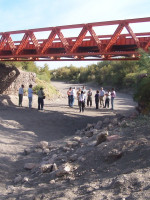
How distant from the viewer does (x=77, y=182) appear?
5.87 metres

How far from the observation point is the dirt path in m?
8.80

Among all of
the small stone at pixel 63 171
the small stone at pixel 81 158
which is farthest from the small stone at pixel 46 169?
the small stone at pixel 81 158

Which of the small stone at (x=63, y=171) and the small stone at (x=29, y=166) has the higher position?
the small stone at (x=63, y=171)

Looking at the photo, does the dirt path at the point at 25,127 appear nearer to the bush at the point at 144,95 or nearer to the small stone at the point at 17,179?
the small stone at the point at 17,179

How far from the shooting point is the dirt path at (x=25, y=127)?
880 centimetres

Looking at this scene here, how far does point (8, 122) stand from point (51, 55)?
568 cm

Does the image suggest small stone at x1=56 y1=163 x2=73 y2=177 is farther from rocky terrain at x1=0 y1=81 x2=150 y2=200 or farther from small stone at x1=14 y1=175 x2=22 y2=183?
small stone at x1=14 y1=175 x2=22 y2=183

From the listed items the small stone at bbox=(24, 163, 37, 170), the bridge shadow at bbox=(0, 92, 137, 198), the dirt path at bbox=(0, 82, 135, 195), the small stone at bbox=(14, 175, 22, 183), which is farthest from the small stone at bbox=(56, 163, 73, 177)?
the small stone at bbox=(24, 163, 37, 170)

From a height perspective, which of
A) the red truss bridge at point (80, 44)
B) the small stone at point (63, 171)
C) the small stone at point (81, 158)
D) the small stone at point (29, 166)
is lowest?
the small stone at point (29, 166)

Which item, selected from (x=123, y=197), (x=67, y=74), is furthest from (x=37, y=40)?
(x=67, y=74)

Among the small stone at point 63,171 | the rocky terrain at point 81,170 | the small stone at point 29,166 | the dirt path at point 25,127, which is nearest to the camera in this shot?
the rocky terrain at point 81,170

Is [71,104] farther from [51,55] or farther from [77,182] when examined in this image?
[77,182]

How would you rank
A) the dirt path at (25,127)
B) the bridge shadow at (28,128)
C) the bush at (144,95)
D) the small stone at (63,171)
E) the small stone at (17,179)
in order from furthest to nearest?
1. the bush at (144,95)
2. the dirt path at (25,127)
3. the bridge shadow at (28,128)
4. the small stone at (17,179)
5. the small stone at (63,171)

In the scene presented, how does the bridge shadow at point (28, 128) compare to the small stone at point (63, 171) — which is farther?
the bridge shadow at point (28, 128)
